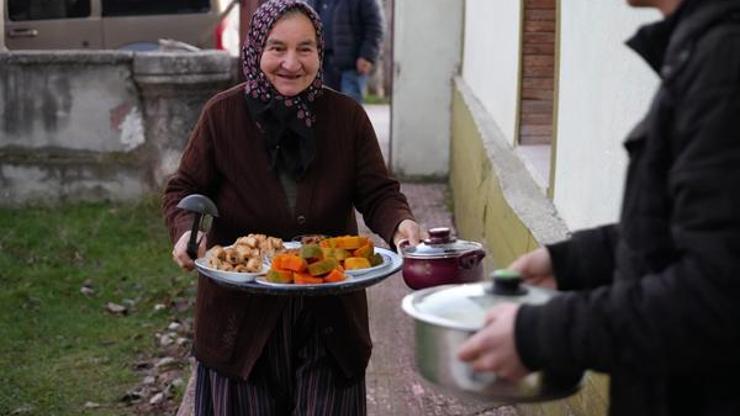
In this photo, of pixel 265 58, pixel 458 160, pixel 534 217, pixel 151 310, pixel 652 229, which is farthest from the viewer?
pixel 458 160

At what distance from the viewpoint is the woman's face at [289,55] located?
12.7ft

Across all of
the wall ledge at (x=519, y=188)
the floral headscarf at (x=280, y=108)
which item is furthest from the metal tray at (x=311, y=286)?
the wall ledge at (x=519, y=188)

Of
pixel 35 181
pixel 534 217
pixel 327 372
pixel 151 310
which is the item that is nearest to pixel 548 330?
pixel 327 372

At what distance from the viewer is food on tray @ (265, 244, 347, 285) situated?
3439 mm

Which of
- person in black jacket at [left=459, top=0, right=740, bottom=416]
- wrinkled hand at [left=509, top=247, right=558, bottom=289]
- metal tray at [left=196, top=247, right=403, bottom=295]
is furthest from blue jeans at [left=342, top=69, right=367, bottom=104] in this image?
person in black jacket at [left=459, top=0, right=740, bottom=416]

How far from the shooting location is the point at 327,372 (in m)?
3.90

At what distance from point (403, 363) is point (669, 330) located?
4.36 m

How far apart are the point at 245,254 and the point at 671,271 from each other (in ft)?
6.11

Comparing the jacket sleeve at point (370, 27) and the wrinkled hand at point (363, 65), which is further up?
the jacket sleeve at point (370, 27)

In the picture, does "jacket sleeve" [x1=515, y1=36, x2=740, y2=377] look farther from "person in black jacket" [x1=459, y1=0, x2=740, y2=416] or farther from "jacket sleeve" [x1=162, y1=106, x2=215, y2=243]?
"jacket sleeve" [x1=162, y1=106, x2=215, y2=243]

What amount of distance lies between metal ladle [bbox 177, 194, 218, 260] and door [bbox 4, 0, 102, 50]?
9177 mm

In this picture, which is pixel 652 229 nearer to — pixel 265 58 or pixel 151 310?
pixel 265 58

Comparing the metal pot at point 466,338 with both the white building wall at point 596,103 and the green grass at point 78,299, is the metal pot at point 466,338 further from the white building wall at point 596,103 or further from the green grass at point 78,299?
the green grass at point 78,299

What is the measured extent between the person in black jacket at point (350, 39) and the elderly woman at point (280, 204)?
6138 millimetres
